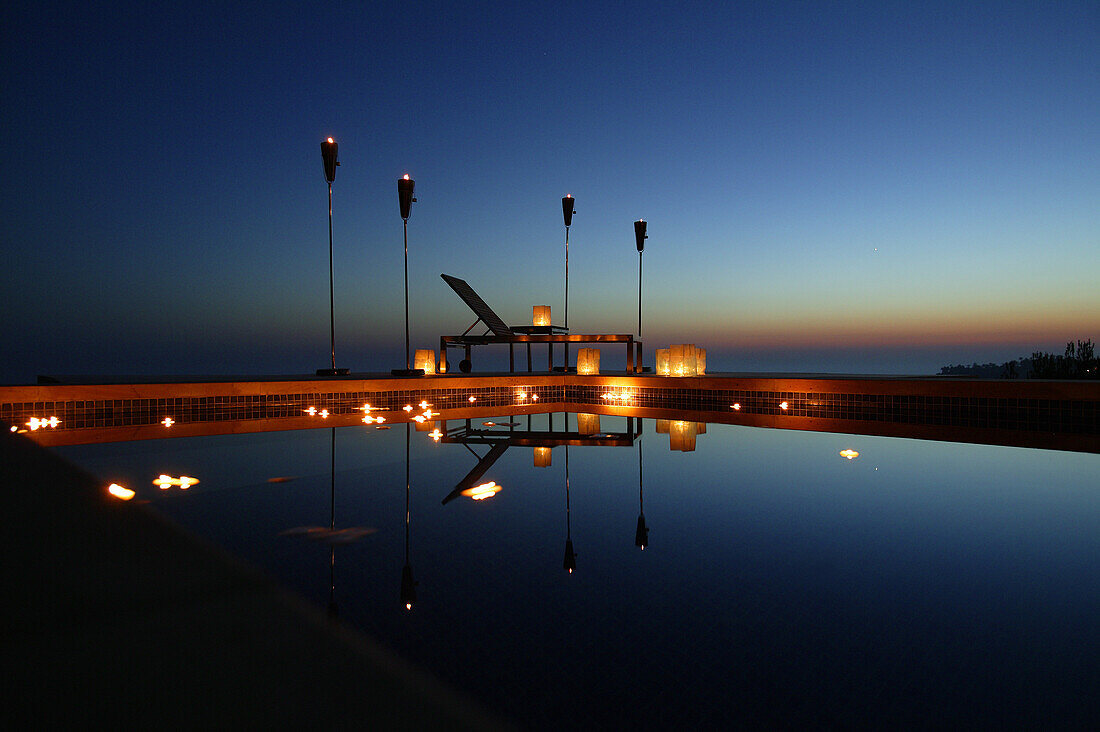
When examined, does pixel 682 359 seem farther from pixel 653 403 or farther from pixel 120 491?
pixel 120 491

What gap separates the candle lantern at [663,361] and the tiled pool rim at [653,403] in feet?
2.42

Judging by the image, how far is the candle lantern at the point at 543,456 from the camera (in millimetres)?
4113

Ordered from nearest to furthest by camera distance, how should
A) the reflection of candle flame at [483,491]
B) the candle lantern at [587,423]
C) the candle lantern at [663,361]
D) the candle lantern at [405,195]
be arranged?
1. the reflection of candle flame at [483,491]
2. the candle lantern at [587,423]
3. the candle lantern at [663,361]
4. the candle lantern at [405,195]

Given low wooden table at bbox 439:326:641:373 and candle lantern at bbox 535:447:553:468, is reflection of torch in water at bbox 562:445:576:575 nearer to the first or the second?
candle lantern at bbox 535:447:553:468

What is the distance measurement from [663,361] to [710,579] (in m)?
6.76

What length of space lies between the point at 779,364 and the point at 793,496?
2330 cm

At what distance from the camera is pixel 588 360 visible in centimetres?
885

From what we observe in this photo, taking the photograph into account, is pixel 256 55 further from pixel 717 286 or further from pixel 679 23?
pixel 717 286

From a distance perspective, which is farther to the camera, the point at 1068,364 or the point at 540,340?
the point at 540,340

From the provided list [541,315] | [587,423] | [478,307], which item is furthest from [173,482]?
[541,315]

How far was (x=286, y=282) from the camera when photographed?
1772cm

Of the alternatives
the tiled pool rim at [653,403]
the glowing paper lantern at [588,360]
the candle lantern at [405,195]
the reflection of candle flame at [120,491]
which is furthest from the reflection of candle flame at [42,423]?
the glowing paper lantern at [588,360]

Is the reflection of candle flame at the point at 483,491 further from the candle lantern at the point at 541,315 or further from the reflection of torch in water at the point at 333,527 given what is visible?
the candle lantern at the point at 541,315

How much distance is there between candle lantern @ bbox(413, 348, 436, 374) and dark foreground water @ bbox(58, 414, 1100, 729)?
5792mm
